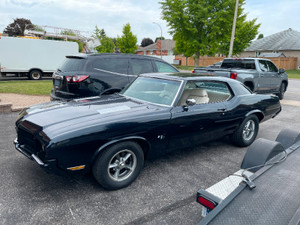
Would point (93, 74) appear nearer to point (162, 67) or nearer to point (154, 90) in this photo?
point (162, 67)

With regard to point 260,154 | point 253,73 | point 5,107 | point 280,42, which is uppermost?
point 280,42

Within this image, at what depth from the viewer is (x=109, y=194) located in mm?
2984

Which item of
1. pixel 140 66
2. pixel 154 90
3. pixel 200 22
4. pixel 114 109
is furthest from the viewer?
pixel 200 22

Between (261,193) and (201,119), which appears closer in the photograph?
(261,193)

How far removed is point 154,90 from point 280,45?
54.9 metres

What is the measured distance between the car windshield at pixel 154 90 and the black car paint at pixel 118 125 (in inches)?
5.5

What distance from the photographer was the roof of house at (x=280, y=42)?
157 ft

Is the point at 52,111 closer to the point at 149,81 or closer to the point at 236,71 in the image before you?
the point at 149,81

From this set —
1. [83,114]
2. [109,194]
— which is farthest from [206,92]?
[109,194]

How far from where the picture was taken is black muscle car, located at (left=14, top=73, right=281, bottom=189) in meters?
2.69

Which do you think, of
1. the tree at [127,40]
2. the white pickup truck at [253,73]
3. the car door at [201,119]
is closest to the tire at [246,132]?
the car door at [201,119]

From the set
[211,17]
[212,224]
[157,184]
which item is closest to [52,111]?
[157,184]

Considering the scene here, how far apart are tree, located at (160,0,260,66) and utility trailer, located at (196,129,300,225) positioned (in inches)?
961

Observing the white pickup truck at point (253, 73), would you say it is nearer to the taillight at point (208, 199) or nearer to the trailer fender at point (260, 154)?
the trailer fender at point (260, 154)
